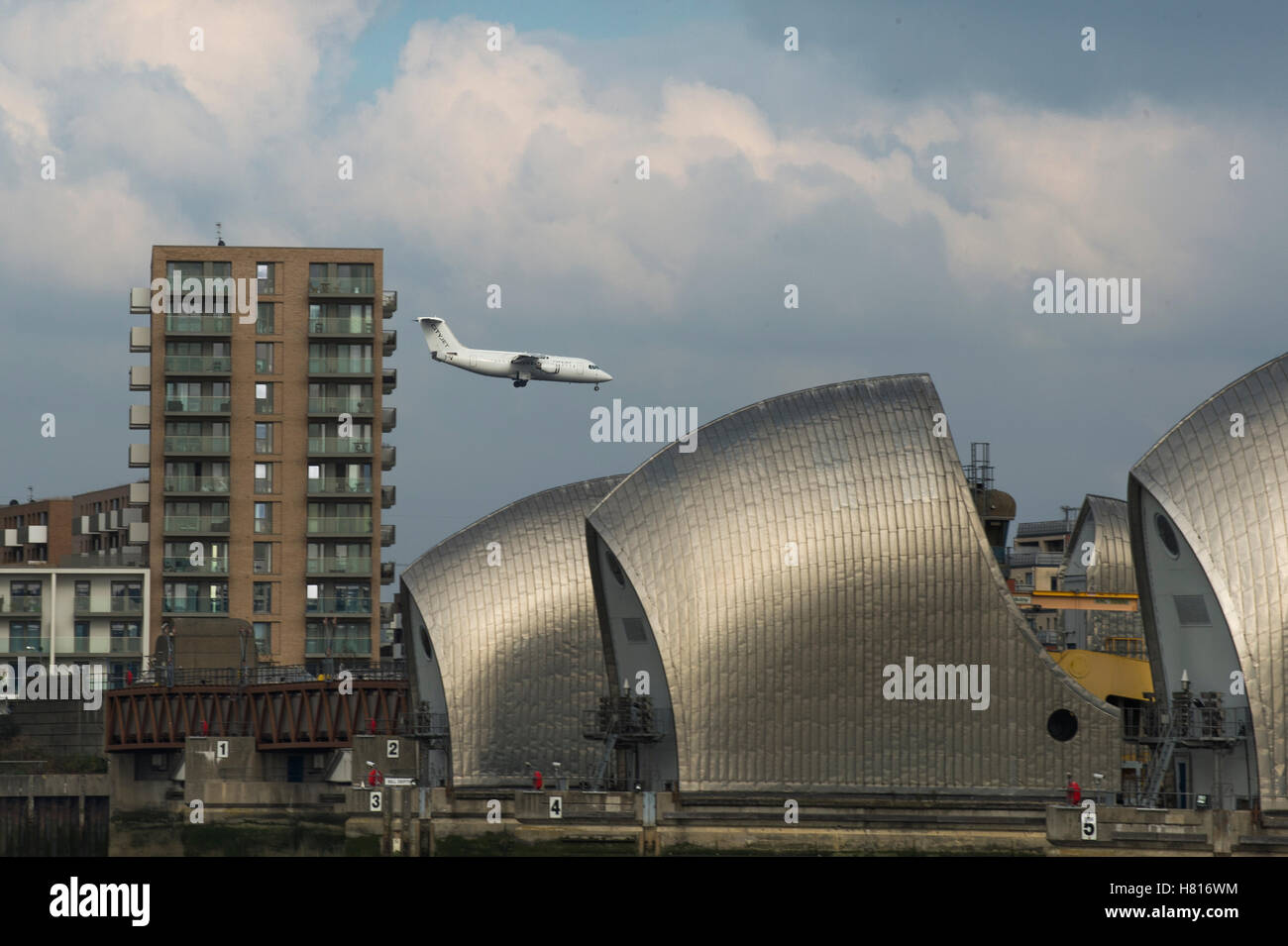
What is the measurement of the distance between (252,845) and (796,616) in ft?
112

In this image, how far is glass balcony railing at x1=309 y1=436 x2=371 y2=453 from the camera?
137 metres

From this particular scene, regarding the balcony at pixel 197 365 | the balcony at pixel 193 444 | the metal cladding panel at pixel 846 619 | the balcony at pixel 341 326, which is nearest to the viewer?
the metal cladding panel at pixel 846 619

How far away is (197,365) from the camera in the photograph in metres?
136

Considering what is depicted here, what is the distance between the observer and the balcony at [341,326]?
448 feet

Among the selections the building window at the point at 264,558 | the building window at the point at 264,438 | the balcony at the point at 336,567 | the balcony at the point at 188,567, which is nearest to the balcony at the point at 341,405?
the building window at the point at 264,438

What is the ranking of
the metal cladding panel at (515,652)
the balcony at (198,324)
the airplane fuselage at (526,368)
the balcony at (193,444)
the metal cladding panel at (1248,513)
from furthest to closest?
the airplane fuselage at (526,368)
the balcony at (193,444)
the balcony at (198,324)
the metal cladding panel at (515,652)
the metal cladding panel at (1248,513)

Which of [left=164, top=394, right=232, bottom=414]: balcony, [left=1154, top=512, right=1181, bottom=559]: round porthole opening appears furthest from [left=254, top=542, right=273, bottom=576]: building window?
[left=1154, top=512, right=1181, bottom=559]: round porthole opening

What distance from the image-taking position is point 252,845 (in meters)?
89.9

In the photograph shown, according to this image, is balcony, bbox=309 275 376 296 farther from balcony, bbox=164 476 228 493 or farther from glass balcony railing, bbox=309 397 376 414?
balcony, bbox=164 476 228 493

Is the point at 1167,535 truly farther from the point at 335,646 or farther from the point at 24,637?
the point at 24,637

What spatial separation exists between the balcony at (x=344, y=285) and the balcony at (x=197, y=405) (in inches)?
383

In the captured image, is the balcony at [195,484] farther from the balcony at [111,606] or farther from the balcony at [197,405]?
the balcony at [111,606]

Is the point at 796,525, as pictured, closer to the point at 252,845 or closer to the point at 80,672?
the point at 252,845
